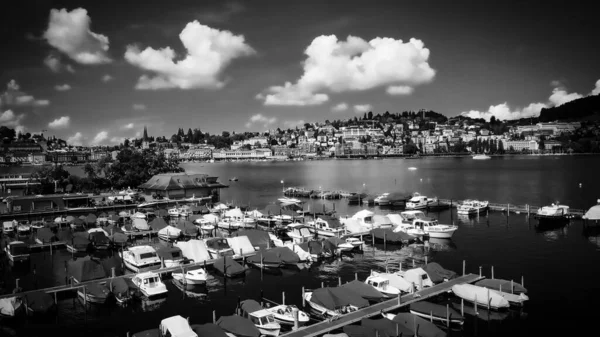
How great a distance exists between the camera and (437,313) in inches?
584

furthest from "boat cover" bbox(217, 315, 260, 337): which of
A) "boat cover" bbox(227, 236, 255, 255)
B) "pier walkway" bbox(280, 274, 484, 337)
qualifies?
"boat cover" bbox(227, 236, 255, 255)

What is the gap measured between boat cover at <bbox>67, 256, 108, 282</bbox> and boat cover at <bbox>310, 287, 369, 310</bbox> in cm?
1076

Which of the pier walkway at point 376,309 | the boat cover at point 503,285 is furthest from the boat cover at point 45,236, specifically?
the boat cover at point 503,285

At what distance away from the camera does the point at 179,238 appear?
30625 mm

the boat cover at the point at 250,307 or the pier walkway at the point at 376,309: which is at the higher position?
the boat cover at the point at 250,307

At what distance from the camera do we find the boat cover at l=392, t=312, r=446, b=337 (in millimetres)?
12586

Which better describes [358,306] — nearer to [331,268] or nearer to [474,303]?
[474,303]

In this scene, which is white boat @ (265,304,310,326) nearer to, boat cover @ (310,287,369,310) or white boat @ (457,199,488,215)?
boat cover @ (310,287,369,310)

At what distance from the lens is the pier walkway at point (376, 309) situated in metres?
13.5

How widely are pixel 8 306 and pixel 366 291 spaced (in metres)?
13.9

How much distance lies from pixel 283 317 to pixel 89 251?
18.5 meters

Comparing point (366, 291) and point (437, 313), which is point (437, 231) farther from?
point (437, 313)

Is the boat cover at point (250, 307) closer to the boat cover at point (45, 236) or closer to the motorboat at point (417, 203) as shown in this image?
the boat cover at point (45, 236)

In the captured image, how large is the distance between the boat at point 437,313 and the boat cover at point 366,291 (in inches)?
53.3
